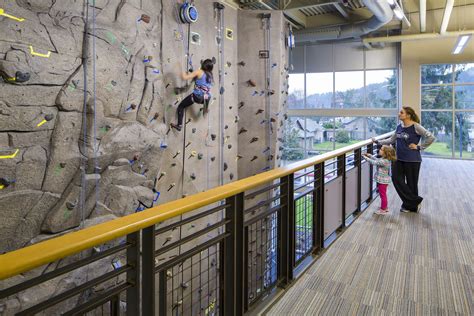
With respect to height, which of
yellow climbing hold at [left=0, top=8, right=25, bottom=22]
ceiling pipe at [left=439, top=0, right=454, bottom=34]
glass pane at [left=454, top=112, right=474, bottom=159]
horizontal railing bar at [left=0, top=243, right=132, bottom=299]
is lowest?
horizontal railing bar at [left=0, top=243, right=132, bottom=299]

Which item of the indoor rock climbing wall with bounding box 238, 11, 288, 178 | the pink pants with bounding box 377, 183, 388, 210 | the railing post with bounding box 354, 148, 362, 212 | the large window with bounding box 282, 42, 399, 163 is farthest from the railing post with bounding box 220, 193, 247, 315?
the large window with bounding box 282, 42, 399, 163

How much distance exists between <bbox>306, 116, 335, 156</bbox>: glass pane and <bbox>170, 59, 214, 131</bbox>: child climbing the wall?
8342 mm

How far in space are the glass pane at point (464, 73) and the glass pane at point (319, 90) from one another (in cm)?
390

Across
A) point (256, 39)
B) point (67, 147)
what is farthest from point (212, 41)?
point (67, 147)

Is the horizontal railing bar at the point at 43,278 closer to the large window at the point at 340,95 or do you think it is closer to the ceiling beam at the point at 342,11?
the ceiling beam at the point at 342,11

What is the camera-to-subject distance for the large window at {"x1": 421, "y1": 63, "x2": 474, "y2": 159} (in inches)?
448

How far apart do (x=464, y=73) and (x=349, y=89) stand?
347cm

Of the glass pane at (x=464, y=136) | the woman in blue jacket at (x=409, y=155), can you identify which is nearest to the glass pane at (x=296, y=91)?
the glass pane at (x=464, y=136)

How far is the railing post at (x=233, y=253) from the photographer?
82.2 inches

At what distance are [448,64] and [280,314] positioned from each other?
11.7 meters

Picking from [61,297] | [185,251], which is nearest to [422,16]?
[185,251]

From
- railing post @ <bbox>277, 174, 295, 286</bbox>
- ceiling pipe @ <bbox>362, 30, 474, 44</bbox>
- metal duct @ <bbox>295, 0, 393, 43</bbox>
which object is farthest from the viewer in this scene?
ceiling pipe @ <bbox>362, 30, 474, 44</bbox>

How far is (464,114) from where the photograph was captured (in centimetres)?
1152

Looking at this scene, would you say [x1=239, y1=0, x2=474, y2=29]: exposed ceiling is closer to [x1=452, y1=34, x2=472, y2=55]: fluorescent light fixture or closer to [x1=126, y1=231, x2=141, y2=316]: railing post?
[x1=452, y1=34, x2=472, y2=55]: fluorescent light fixture
